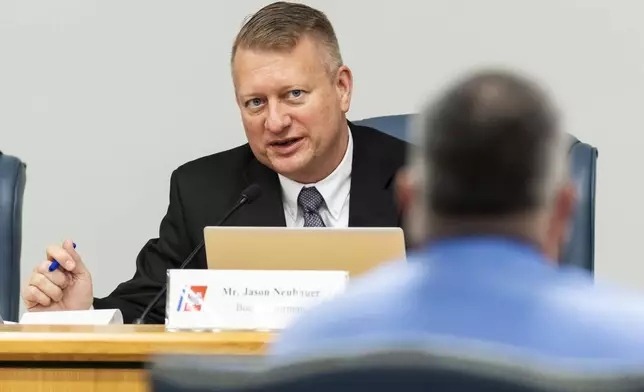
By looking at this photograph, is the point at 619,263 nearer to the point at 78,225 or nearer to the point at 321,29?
the point at 321,29

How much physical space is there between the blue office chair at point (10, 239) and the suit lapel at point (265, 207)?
541mm

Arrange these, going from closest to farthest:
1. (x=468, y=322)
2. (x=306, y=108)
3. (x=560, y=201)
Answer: (x=468, y=322) → (x=560, y=201) → (x=306, y=108)

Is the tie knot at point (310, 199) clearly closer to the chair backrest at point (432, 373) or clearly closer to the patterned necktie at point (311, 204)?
the patterned necktie at point (311, 204)

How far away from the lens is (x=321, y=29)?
9.45 ft

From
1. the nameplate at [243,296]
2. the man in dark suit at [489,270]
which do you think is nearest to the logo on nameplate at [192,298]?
the nameplate at [243,296]

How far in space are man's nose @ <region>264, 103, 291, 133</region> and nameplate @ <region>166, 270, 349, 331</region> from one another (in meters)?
0.80

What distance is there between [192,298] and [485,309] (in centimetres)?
133

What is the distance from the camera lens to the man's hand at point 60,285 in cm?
240

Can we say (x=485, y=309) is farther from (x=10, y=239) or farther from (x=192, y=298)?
(x=10, y=239)

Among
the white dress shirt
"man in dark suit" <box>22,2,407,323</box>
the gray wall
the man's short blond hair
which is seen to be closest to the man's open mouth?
"man in dark suit" <box>22,2,407,323</box>

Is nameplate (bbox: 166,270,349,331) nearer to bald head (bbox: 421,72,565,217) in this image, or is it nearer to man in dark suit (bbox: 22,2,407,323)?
man in dark suit (bbox: 22,2,407,323)

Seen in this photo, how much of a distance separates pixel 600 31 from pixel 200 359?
3.12 m

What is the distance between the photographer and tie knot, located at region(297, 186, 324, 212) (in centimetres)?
282

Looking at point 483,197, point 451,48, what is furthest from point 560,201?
point 451,48
